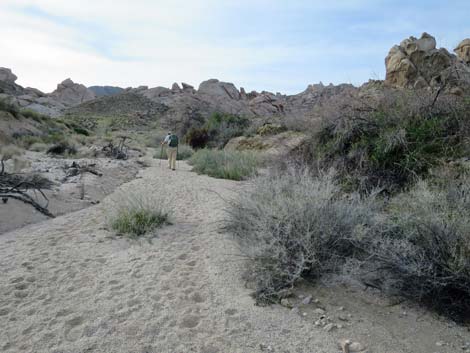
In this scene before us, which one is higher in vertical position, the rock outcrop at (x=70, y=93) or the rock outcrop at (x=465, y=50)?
the rock outcrop at (x=70, y=93)

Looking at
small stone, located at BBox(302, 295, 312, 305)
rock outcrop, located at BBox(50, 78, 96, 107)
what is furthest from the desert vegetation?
rock outcrop, located at BBox(50, 78, 96, 107)

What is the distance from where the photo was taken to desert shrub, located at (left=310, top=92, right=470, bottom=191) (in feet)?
19.1

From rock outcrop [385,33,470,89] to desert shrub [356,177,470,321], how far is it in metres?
4.50

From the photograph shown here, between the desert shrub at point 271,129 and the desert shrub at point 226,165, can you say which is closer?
the desert shrub at point 226,165

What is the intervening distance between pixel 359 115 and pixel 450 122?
1.69m

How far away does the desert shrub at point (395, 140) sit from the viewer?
5824 mm

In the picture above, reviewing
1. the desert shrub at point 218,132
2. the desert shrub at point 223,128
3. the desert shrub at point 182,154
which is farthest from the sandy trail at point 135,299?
the desert shrub at point 218,132

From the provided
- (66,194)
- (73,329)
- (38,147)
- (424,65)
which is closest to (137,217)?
(73,329)

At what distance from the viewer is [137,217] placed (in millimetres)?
5234

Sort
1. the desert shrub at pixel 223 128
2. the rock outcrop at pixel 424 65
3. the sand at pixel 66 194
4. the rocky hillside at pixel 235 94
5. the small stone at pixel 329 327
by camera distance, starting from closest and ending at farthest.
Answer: the small stone at pixel 329 327 → the sand at pixel 66 194 → the rock outcrop at pixel 424 65 → the rocky hillside at pixel 235 94 → the desert shrub at pixel 223 128

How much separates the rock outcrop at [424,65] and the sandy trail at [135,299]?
586 cm

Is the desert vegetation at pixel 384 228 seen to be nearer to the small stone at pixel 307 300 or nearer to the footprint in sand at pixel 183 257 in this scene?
the small stone at pixel 307 300

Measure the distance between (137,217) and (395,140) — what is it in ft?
15.4

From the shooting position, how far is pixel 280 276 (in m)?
3.27
